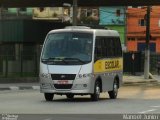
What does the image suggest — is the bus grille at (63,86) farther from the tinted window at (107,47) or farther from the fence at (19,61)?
the fence at (19,61)

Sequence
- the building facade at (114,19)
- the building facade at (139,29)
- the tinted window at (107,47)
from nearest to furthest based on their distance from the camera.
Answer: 1. the tinted window at (107,47)
2. the building facade at (114,19)
3. the building facade at (139,29)

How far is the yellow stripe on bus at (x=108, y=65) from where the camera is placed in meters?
24.1

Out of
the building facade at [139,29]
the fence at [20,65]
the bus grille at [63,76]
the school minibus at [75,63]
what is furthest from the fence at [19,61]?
the building facade at [139,29]

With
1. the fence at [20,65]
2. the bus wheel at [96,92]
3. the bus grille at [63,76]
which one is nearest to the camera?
the bus grille at [63,76]

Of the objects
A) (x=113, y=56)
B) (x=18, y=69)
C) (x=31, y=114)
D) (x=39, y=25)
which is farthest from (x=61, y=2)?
(x=31, y=114)

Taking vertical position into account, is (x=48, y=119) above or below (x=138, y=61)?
above

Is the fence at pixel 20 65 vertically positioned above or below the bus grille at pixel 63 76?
below

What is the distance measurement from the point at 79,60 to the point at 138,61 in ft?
115

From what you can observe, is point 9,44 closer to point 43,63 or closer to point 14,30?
point 14,30

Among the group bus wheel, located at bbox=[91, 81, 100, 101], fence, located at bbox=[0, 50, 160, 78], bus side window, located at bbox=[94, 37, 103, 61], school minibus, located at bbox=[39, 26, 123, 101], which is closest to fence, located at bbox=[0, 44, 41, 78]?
fence, located at bbox=[0, 50, 160, 78]

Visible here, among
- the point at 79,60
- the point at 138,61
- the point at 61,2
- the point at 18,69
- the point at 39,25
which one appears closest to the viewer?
the point at 79,60

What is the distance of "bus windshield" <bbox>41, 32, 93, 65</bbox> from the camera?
924 inches

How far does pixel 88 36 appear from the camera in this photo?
24188 mm

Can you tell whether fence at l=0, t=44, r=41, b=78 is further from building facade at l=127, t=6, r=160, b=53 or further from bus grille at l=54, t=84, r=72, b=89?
building facade at l=127, t=6, r=160, b=53
